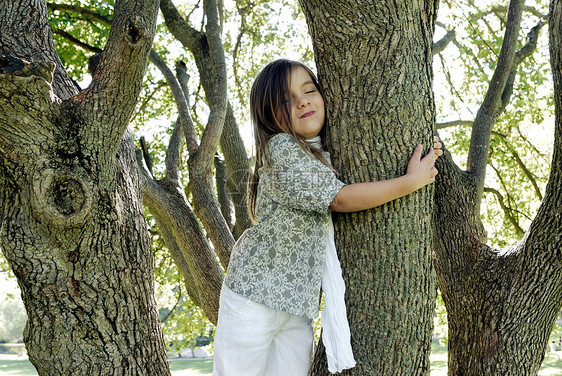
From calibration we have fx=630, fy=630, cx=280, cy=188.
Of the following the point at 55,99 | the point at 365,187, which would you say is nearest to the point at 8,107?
the point at 55,99

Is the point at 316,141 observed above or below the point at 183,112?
below

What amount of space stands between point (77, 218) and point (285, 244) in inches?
32.6

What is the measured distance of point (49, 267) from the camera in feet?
8.16

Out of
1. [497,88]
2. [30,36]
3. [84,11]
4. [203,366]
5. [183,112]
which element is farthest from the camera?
[203,366]

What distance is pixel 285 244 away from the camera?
255 cm

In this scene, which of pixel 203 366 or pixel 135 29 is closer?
pixel 135 29

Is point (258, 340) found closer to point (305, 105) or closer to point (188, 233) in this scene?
point (305, 105)

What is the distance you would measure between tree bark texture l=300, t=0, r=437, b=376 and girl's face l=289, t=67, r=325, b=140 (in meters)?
0.20

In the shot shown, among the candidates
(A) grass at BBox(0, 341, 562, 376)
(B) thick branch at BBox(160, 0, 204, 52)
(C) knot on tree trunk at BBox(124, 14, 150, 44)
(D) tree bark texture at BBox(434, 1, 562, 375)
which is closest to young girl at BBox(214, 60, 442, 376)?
(C) knot on tree trunk at BBox(124, 14, 150, 44)

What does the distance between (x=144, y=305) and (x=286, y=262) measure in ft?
2.11

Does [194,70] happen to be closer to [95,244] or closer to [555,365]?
[95,244]

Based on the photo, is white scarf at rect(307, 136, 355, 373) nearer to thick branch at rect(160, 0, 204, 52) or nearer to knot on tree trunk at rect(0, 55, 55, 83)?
knot on tree trunk at rect(0, 55, 55, 83)

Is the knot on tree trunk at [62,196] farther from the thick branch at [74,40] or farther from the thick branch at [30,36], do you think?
the thick branch at [74,40]

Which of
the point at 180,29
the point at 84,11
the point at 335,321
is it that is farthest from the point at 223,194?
the point at 335,321
